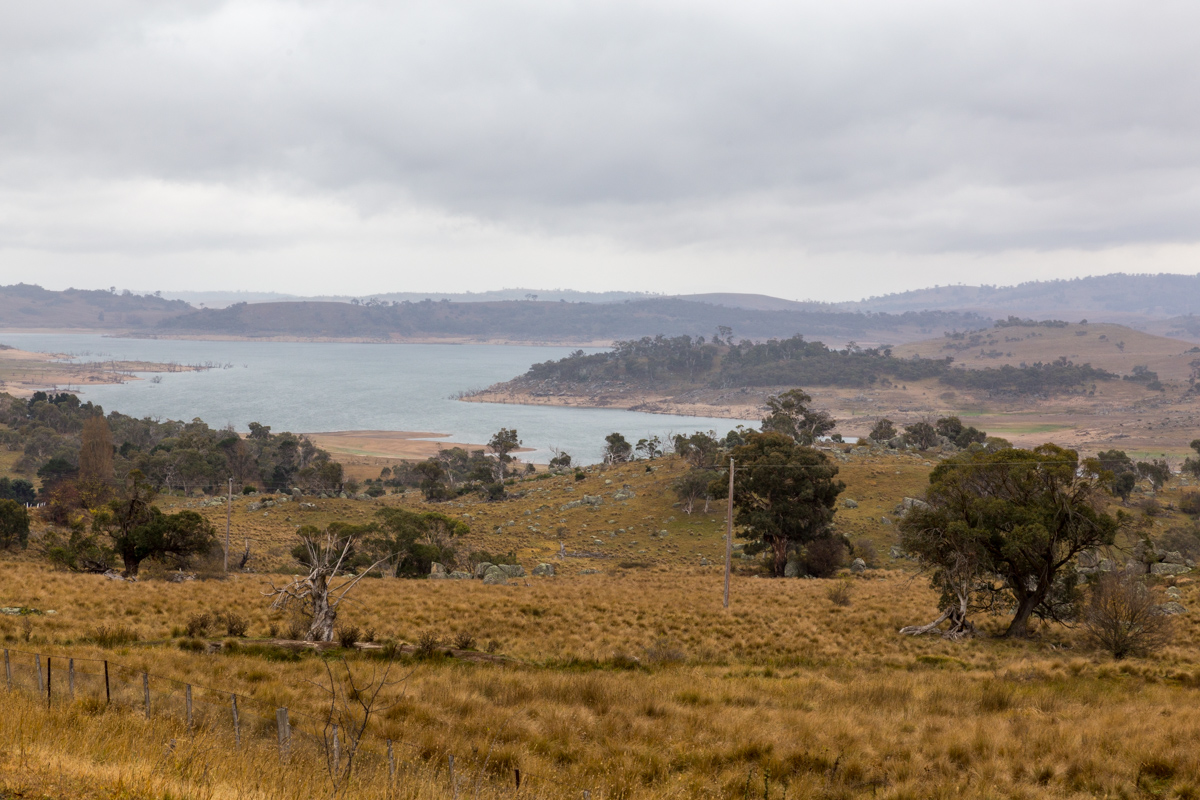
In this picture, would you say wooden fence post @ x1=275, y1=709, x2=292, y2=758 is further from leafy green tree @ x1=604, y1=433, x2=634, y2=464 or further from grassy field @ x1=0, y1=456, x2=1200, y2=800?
leafy green tree @ x1=604, y1=433, x2=634, y2=464

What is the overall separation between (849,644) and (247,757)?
17605 millimetres

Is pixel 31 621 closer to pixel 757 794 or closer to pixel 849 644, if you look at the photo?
pixel 757 794

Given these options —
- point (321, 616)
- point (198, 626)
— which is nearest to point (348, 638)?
point (321, 616)

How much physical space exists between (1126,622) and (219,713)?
22115mm

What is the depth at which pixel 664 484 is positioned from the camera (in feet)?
235

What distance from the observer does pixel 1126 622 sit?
68.1ft

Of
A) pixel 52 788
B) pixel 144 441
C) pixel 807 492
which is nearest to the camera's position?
pixel 52 788

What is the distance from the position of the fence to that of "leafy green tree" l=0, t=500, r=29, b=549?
108ft

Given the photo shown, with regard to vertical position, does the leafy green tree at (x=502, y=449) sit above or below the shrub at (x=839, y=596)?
below

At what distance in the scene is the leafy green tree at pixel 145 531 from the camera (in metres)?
35.8

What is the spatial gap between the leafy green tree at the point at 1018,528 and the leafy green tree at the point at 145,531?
3245cm

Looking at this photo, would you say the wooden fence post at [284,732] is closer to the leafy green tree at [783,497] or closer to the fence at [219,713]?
the fence at [219,713]

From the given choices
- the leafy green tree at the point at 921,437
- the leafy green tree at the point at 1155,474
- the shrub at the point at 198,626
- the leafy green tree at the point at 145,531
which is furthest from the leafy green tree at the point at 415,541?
the leafy green tree at the point at 1155,474

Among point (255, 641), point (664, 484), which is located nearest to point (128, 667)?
point (255, 641)
